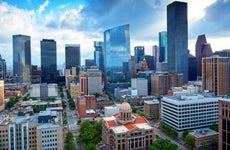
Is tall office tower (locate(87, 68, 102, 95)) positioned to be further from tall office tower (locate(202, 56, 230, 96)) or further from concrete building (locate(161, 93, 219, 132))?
concrete building (locate(161, 93, 219, 132))

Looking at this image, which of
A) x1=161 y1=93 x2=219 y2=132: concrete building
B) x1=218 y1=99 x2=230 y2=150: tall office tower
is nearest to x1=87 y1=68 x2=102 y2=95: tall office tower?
x1=161 y1=93 x2=219 y2=132: concrete building

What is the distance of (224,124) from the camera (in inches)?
2120

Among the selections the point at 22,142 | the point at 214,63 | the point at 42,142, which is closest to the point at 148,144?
the point at 42,142

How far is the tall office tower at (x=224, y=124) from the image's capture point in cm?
5278

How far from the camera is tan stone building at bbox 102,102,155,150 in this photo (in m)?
61.4

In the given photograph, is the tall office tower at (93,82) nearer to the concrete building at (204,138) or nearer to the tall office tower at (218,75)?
the tall office tower at (218,75)

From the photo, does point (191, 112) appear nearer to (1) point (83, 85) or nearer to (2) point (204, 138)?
(2) point (204, 138)

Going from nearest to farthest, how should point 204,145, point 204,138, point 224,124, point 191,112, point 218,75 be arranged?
point 224,124
point 204,145
point 204,138
point 191,112
point 218,75

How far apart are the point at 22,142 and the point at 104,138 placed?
→ 23.6 m

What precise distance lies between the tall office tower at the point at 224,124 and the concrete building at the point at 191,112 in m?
19.9

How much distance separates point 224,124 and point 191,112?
22237 mm

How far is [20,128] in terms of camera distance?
5619 centimetres

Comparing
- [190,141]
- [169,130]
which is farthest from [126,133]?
[169,130]

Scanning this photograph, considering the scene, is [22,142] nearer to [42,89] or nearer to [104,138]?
[104,138]
